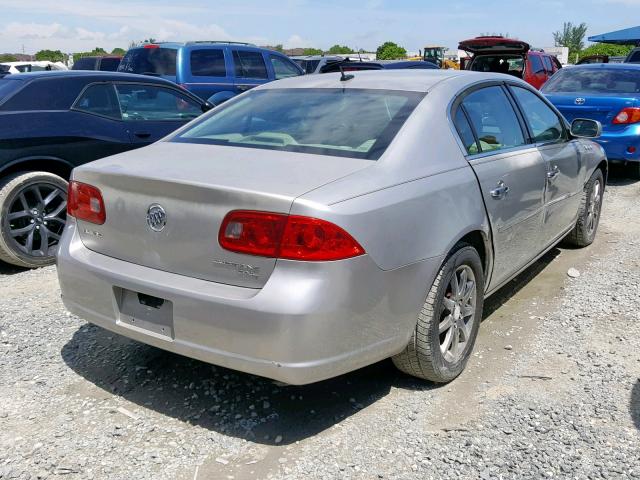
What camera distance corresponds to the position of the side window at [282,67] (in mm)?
12242

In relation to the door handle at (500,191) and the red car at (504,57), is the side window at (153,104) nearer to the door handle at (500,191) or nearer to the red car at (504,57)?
the door handle at (500,191)

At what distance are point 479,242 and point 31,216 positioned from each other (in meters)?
3.50

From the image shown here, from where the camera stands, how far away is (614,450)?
280cm

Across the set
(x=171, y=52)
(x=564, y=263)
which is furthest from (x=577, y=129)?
(x=171, y=52)

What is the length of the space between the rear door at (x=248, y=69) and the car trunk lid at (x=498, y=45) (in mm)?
5256

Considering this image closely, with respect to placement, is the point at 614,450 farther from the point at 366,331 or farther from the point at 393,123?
the point at 393,123

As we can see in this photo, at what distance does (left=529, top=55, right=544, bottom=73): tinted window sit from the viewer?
641 inches

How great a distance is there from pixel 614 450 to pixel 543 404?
0.42m

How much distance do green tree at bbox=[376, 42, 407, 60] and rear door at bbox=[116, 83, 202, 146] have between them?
132ft

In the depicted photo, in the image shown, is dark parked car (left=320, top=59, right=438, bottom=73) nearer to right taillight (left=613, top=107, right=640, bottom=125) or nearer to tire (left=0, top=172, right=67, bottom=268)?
right taillight (left=613, top=107, right=640, bottom=125)

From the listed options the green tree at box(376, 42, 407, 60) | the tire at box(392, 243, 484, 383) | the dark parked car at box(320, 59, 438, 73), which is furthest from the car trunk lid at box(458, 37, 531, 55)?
the green tree at box(376, 42, 407, 60)

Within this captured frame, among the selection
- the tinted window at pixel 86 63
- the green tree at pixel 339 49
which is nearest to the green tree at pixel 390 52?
the green tree at pixel 339 49

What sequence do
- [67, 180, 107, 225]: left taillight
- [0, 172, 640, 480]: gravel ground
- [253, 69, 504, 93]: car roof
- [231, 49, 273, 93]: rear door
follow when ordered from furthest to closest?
1. [231, 49, 273, 93]: rear door
2. [253, 69, 504, 93]: car roof
3. [67, 180, 107, 225]: left taillight
4. [0, 172, 640, 480]: gravel ground

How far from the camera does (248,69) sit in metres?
11.5
